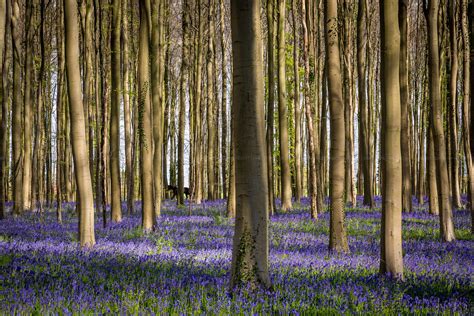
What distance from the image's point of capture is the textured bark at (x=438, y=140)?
11.6 meters

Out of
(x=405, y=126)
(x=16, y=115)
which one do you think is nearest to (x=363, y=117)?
(x=405, y=126)

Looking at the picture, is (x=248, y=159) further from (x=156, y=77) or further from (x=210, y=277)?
(x=156, y=77)

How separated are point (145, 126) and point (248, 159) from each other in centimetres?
809

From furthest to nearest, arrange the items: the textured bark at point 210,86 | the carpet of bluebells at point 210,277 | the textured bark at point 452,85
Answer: the textured bark at point 210,86 < the textured bark at point 452,85 < the carpet of bluebells at point 210,277

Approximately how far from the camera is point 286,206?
64.5ft

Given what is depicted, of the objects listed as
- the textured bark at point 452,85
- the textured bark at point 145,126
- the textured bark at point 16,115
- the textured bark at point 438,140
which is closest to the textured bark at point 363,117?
the textured bark at point 452,85

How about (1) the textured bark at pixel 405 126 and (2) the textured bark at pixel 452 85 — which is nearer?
(2) the textured bark at pixel 452 85

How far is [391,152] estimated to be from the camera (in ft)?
24.0

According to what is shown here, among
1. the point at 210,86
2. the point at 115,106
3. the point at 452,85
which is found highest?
the point at 210,86

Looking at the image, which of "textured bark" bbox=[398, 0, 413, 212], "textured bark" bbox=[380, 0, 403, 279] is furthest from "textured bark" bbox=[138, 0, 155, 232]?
"textured bark" bbox=[380, 0, 403, 279]

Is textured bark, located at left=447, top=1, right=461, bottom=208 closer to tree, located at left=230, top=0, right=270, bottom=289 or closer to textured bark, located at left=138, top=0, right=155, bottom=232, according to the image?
textured bark, located at left=138, top=0, right=155, bottom=232

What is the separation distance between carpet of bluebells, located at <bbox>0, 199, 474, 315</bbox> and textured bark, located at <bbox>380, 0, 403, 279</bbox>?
37cm

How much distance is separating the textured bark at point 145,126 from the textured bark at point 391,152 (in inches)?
283

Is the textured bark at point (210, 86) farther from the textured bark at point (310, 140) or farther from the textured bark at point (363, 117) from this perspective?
the textured bark at point (310, 140)
